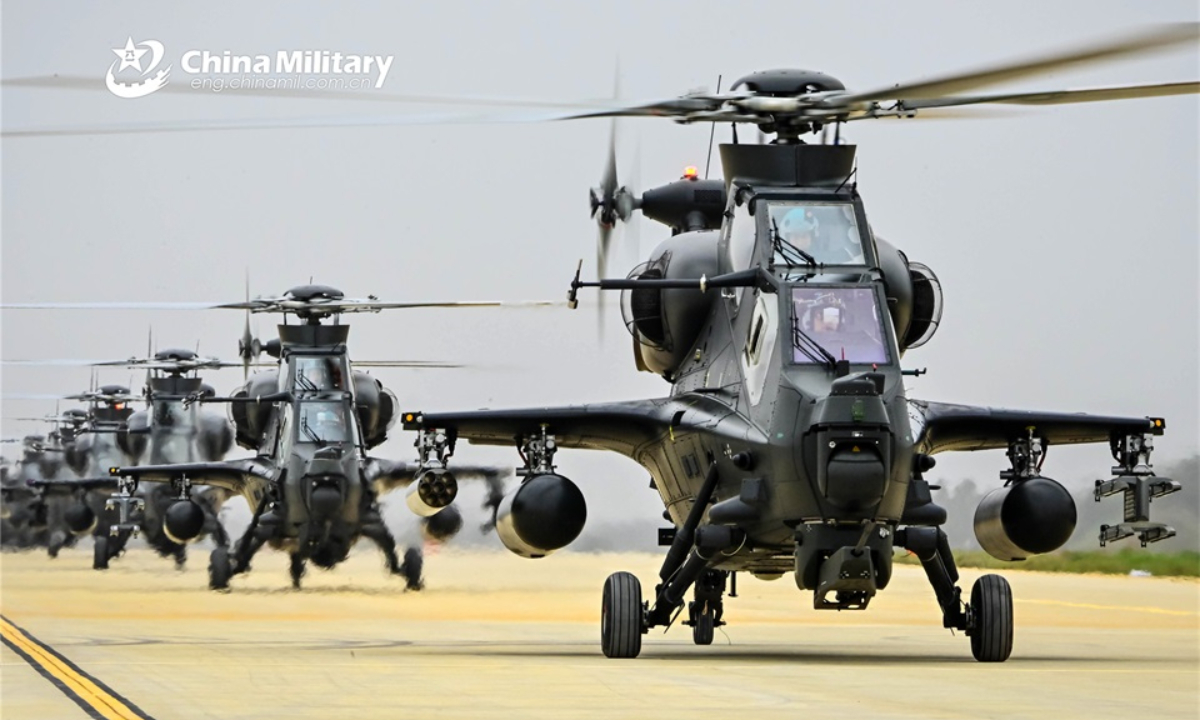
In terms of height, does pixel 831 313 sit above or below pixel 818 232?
below

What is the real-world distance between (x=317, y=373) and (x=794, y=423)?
22.5m

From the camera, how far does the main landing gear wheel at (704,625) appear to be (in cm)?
2297

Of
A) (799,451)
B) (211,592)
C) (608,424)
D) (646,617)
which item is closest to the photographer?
(799,451)

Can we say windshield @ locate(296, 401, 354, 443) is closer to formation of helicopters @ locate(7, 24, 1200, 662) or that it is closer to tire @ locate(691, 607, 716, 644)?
formation of helicopters @ locate(7, 24, 1200, 662)

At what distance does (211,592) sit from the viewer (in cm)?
3972

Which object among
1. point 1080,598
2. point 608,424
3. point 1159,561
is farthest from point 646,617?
point 1159,561

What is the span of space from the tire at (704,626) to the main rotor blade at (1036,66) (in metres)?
7.01

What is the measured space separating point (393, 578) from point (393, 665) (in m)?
23.8

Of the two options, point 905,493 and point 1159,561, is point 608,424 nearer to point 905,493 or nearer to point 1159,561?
point 905,493

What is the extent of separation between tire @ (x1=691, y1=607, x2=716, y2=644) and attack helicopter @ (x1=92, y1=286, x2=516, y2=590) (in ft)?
47.4

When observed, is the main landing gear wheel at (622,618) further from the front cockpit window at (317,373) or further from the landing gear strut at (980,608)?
the front cockpit window at (317,373)

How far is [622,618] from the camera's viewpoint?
19.8 m

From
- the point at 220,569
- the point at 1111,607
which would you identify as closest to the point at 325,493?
the point at 220,569

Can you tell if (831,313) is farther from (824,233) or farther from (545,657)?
(545,657)
